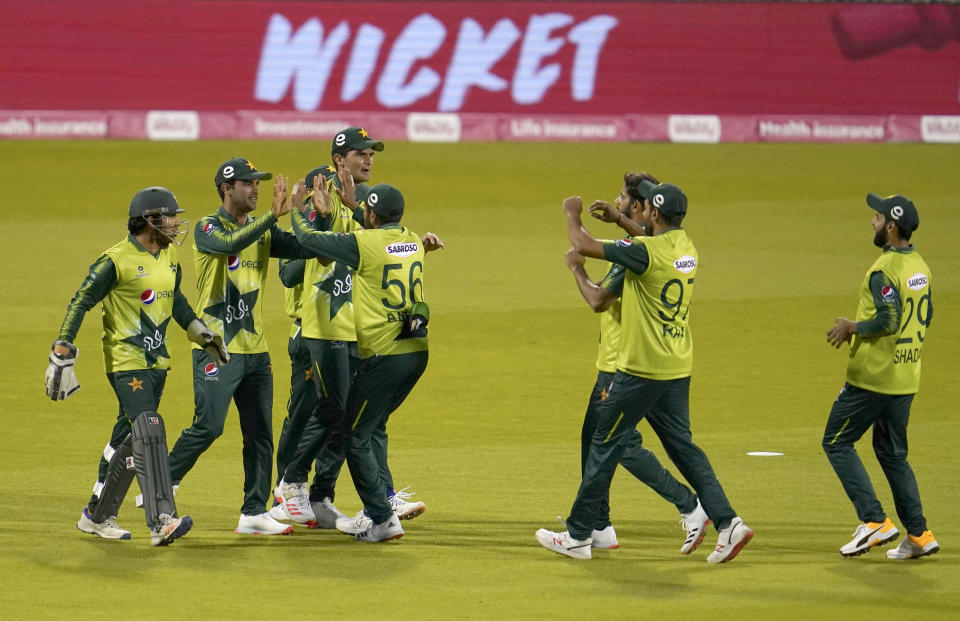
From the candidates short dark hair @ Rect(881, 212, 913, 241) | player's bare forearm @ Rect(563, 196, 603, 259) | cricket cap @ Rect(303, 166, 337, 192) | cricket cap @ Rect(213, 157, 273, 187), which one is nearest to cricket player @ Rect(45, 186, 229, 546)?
cricket cap @ Rect(213, 157, 273, 187)

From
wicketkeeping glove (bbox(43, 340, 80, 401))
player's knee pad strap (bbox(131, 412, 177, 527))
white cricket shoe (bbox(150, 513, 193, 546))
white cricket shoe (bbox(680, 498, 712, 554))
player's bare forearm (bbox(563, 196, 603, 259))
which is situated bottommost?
white cricket shoe (bbox(680, 498, 712, 554))

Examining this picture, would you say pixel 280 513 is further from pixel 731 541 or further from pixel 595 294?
pixel 731 541

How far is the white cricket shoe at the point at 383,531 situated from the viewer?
339 inches

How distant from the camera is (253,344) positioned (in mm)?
8758

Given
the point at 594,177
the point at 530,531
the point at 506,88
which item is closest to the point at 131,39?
the point at 506,88

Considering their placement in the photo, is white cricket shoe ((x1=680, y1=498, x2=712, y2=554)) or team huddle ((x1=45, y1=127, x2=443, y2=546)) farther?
white cricket shoe ((x1=680, y1=498, x2=712, y2=554))

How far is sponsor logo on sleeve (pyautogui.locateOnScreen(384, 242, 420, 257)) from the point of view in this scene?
851 cm

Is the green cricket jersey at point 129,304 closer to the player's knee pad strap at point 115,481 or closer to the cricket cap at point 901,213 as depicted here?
the player's knee pad strap at point 115,481

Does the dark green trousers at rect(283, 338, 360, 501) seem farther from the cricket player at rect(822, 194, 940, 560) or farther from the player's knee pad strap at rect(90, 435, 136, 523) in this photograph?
the cricket player at rect(822, 194, 940, 560)

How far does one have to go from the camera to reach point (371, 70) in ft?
103

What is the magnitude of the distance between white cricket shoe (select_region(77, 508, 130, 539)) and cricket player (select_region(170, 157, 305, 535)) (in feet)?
1.44

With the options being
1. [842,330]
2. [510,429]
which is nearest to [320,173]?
[842,330]

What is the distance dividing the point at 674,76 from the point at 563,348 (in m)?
17.6

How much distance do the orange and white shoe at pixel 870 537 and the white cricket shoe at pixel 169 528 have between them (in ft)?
12.1
